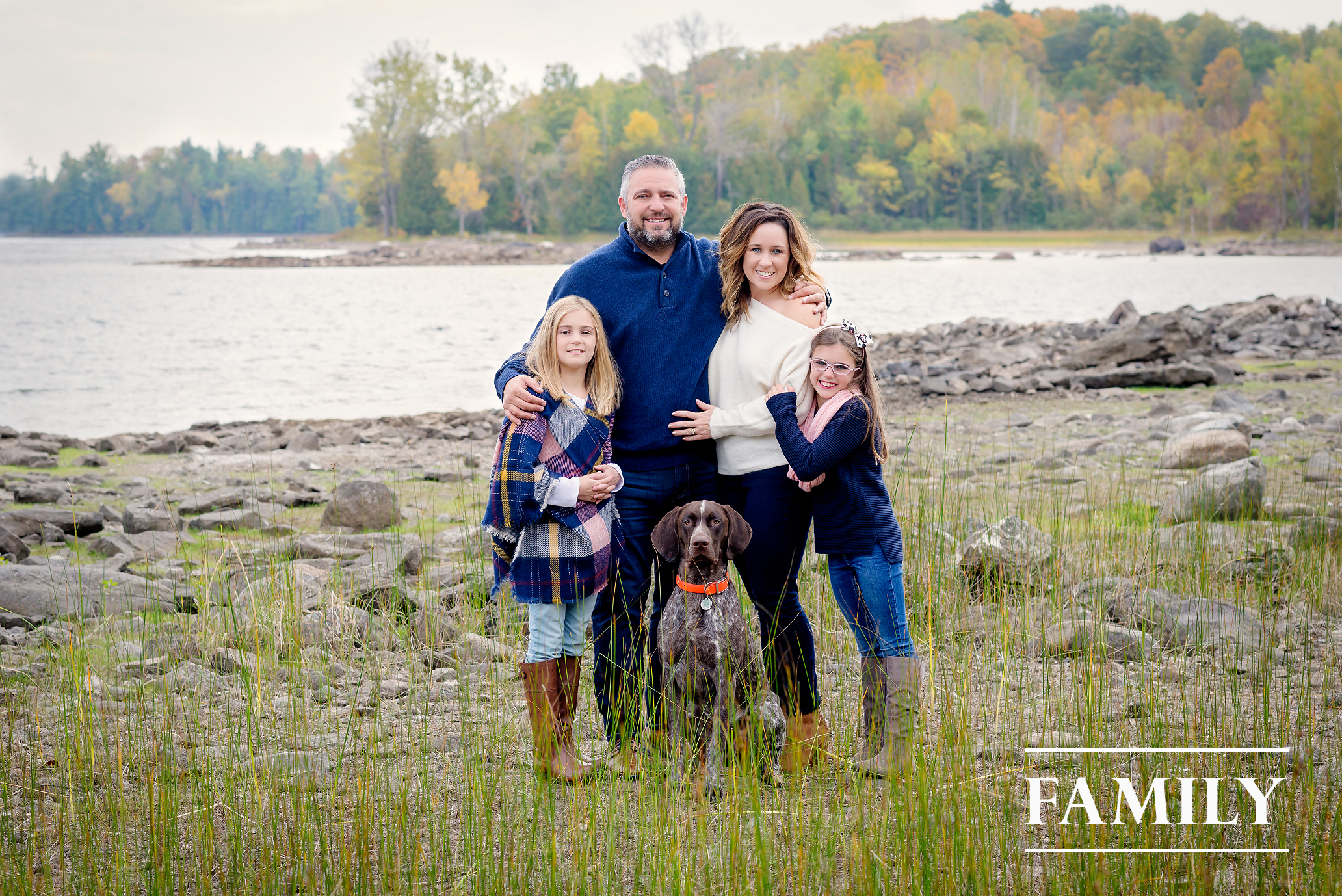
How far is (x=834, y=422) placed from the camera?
3.87 m

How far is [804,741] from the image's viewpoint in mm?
3912

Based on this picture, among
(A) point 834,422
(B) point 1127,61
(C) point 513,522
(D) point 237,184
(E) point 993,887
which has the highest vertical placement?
(B) point 1127,61

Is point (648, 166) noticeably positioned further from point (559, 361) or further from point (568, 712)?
point (568, 712)

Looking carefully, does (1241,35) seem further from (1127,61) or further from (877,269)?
(877,269)

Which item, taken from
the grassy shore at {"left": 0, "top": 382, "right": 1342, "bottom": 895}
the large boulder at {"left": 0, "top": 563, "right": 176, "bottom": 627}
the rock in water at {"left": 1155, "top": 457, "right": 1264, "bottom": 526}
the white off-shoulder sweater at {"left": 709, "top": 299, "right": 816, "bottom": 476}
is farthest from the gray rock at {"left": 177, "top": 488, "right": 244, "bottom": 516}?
the rock in water at {"left": 1155, "top": 457, "right": 1264, "bottom": 526}

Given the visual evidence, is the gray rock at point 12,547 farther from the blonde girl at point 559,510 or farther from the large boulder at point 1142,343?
the large boulder at point 1142,343

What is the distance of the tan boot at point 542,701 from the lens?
4.02m

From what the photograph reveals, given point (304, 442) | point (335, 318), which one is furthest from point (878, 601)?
point (335, 318)

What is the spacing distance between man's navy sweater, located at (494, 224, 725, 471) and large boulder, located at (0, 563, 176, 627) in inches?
125

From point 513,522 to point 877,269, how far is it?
2387 inches

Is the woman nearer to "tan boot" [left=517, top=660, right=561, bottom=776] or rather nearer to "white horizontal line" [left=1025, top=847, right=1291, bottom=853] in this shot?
"tan boot" [left=517, top=660, right=561, bottom=776]

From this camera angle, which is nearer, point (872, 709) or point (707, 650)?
point (707, 650)

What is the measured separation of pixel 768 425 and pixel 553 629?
117cm

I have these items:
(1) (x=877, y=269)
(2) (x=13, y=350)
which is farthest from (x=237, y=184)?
(2) (x=13, y=350)
